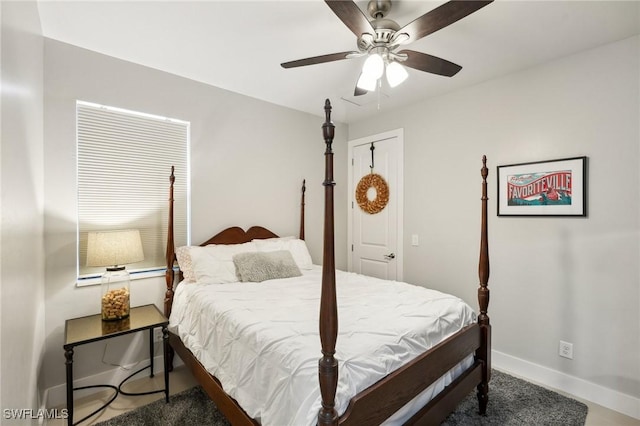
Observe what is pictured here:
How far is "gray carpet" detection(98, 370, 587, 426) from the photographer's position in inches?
77.9

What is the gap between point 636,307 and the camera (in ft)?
6.86

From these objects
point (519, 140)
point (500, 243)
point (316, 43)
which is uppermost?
point (316, 43)

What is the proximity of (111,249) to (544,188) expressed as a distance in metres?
3.36

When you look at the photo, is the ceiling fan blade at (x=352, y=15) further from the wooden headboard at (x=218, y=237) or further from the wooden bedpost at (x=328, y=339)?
the wooden headboard at (x=218, y=237)

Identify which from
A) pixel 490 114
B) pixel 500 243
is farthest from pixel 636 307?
pixel 490 114

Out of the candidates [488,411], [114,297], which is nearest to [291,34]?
[114,297]

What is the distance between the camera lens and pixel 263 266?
2.67 m

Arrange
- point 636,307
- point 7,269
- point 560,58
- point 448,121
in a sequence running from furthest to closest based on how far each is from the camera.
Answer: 1. point 448,121
2. point 560,58
3. point 636,307
4. point 7,269

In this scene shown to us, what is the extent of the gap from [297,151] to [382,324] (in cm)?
255

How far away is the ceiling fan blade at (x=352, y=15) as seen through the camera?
1.37m

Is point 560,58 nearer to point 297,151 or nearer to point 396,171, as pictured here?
point 396,171

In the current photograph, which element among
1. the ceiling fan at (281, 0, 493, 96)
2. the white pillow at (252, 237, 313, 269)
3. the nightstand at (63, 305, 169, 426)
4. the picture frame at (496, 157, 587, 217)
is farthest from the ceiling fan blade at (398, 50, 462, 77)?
the nightstand at (63, 305, 169, 426)

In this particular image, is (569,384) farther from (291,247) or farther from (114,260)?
(114,260)

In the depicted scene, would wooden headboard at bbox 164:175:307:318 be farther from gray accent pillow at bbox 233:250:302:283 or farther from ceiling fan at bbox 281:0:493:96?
ceiling fan at bbox 281:0:493:96
